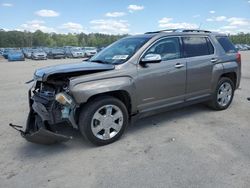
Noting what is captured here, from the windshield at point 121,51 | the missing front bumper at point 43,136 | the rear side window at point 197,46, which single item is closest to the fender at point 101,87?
the windshield at point 121,51

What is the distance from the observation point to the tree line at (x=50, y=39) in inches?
3735

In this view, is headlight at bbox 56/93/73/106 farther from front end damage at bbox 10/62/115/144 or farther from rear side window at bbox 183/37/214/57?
rear side window at bbox 183/37/214/57

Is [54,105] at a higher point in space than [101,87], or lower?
lower

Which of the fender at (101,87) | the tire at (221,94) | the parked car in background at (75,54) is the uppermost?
the parked car in background at (75,54)

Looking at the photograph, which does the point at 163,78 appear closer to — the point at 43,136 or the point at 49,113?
the point at 49,113

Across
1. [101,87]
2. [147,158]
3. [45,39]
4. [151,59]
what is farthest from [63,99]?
[45,39]

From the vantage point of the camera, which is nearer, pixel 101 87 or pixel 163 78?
pixel 101 87

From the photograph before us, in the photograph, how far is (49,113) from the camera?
163 inches

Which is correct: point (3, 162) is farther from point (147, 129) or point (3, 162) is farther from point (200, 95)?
point (200, 95)

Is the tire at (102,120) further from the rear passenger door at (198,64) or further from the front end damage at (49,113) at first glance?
the rear passenger door at (198,64)

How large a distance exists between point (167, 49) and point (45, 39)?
358 feet

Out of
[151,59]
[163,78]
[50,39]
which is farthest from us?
[50,39]

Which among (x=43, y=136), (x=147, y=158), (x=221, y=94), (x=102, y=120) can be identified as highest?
(x=221, y=94)

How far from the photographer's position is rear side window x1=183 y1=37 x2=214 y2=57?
5281mm
